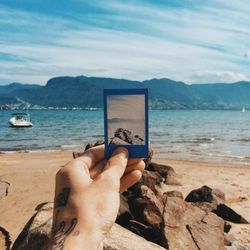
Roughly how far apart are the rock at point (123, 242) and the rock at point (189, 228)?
1.10m

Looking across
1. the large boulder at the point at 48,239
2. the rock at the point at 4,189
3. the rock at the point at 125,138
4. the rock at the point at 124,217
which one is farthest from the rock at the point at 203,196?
the rock at the point at 125,138

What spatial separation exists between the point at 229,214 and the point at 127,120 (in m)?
11.6

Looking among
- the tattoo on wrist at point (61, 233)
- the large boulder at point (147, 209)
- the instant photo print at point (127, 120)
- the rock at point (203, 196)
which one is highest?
the instant photo print at point (127, 120)

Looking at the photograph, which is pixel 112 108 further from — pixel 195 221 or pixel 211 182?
pixel 211 182

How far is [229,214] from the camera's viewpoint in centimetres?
1361

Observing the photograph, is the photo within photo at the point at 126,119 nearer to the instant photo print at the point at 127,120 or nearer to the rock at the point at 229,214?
the instant photo print at the point at 127,120

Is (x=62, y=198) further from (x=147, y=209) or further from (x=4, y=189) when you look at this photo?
(x=4, y=189)

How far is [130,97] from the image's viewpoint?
8.95ft

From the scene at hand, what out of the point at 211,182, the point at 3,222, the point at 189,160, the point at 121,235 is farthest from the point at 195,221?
the point at 189,160

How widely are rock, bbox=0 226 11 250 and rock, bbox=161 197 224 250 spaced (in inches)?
157

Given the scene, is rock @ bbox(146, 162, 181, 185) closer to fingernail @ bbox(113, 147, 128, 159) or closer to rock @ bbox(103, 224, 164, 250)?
rock @ bbox(103, 224, 164, 250)

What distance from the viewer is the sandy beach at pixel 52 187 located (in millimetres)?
13180

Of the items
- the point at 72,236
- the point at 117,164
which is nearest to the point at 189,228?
the point at 117,164

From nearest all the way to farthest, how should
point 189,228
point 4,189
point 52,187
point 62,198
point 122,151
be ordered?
1. point 62,198
2. point 122,151
3. point 189,228
4. point 4,189
5. point 52,187
